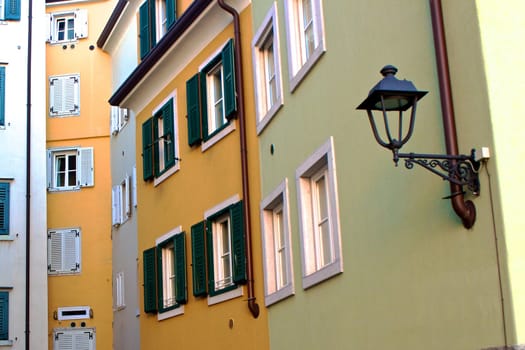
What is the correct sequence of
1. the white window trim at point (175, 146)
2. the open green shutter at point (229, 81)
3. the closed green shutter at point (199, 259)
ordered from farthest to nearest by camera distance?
1. the white window trim at point (175, 146)
2. the closed green shutter at point (199, 259)
3. the open green shutter at point (229, 81)

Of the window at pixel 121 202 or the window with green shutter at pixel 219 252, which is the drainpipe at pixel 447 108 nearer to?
the window with green shutter at pixel 219 252

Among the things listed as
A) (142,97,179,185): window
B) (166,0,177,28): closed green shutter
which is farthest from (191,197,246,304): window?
(166,0,177,28): closed green shutter

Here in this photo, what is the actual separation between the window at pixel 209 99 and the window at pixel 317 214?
3.64 meters

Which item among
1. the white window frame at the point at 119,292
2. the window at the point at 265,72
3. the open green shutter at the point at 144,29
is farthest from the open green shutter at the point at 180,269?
the white window frame at the point at 119,292

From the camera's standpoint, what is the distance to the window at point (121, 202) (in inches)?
859

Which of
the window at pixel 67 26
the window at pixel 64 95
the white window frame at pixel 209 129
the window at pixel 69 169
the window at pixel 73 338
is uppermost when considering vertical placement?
the window at pixel 67 26

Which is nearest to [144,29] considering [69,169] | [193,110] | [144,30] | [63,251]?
[144,30]

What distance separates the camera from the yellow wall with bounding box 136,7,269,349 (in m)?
14.7

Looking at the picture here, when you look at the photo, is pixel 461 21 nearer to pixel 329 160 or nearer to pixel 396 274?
pixel 396 274

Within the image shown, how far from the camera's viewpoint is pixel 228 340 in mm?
15469

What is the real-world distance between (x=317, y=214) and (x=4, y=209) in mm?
13413

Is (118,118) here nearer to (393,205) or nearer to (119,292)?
(119,292)

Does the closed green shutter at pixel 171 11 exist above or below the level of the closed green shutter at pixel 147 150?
above

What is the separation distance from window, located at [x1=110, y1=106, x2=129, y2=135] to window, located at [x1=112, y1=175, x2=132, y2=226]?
4.55 ft
